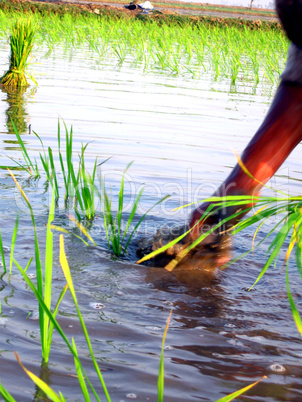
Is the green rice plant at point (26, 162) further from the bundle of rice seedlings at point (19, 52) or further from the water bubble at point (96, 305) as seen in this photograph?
the bundle of rice seedlings at point (19, 52)

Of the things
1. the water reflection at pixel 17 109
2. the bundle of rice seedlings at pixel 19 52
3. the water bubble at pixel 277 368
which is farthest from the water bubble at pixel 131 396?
→ the bundle of rice seedlings at pixel 19 52

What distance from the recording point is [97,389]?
122 cm

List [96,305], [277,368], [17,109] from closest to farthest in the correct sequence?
1. [277,368]
2. [96,305]
3. [17,109]

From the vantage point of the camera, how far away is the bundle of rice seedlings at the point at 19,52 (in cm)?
546

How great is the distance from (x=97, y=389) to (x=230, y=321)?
1.91 feet

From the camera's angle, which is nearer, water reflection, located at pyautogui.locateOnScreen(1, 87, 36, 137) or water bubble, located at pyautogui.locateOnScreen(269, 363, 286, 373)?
water bubble, located at pyautogui.locateOnScreen(269, 363, 286, 373)

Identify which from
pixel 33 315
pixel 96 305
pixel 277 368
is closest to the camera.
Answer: pixel 277 368

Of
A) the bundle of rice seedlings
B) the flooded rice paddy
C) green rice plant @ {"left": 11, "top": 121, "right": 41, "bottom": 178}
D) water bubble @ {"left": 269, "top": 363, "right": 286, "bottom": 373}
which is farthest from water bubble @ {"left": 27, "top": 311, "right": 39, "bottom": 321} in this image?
the bundle of rice seedlings

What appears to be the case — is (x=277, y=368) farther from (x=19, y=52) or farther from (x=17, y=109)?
(x=19, y=52)

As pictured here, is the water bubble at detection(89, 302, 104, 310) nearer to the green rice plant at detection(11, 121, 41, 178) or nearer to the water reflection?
the green rice plant at detection(11, 121, 41, 178)

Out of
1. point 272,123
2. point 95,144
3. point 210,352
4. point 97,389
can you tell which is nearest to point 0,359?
point 97,389

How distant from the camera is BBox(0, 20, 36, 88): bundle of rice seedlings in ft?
17.9

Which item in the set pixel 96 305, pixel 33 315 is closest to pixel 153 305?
pixel 96 305

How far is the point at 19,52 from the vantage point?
5.46 meters
